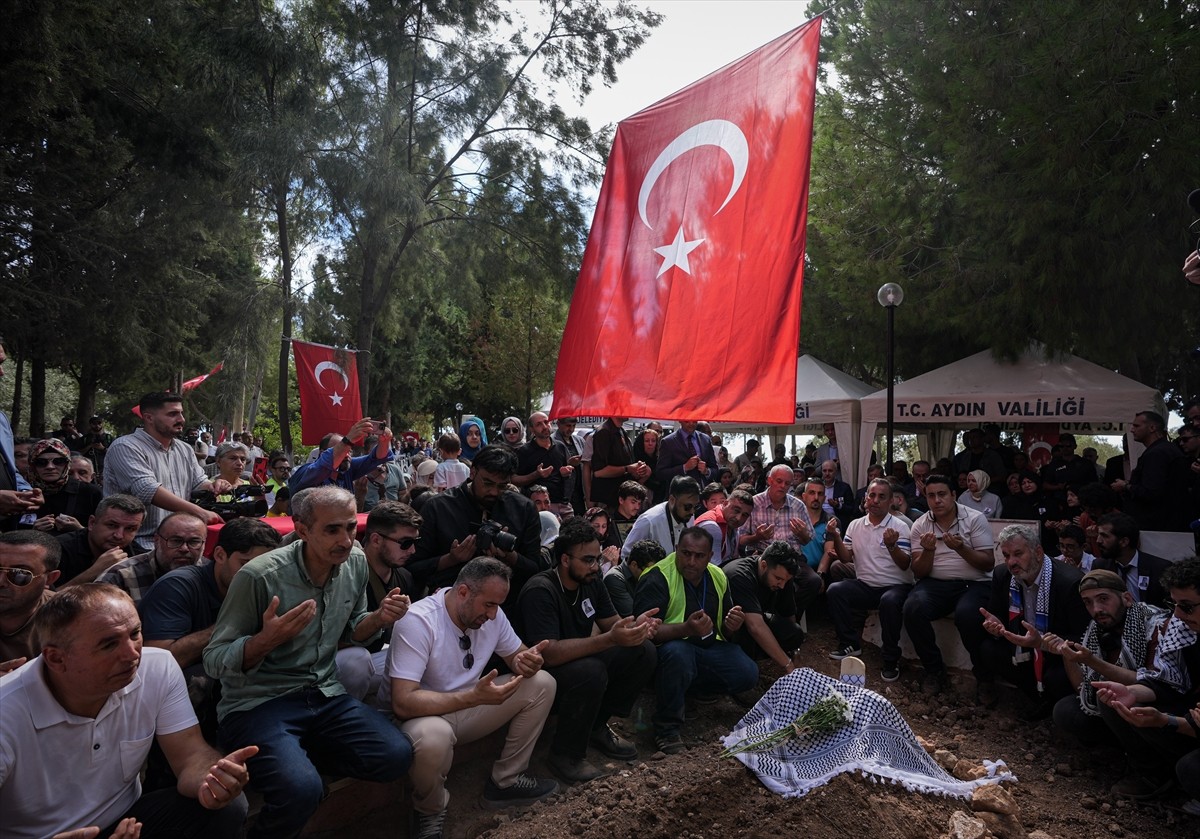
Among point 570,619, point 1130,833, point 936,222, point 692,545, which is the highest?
point 936,222

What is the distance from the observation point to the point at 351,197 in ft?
45.6

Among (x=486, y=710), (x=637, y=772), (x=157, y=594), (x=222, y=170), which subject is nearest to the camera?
(x=157, y=594)

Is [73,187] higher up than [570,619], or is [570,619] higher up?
[73,187]

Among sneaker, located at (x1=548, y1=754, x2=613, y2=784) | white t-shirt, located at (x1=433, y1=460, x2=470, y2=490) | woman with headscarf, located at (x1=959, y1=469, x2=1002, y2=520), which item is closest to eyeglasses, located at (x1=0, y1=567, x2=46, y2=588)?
sneaker, located at (x1=548, y1=754, x2=613, y2=784)

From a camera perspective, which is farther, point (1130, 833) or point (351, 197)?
point (351, 197)

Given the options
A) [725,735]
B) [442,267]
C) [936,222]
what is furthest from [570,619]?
[442,267]

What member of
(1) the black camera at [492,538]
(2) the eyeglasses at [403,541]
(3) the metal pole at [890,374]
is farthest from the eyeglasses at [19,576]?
(3) the metal pole at [890,374]

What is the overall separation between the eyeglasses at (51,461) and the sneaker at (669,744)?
13.3 ft

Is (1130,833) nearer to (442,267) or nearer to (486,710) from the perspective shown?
(486,710)

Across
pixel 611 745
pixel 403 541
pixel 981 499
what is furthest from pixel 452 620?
pixel 981 499

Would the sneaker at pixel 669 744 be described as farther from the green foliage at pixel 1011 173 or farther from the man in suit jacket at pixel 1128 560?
the green foliage at pixel 1011 173

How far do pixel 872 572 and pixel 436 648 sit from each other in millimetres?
3860

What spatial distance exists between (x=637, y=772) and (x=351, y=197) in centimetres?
1201

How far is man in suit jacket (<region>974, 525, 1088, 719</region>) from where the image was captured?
5.18 meters
